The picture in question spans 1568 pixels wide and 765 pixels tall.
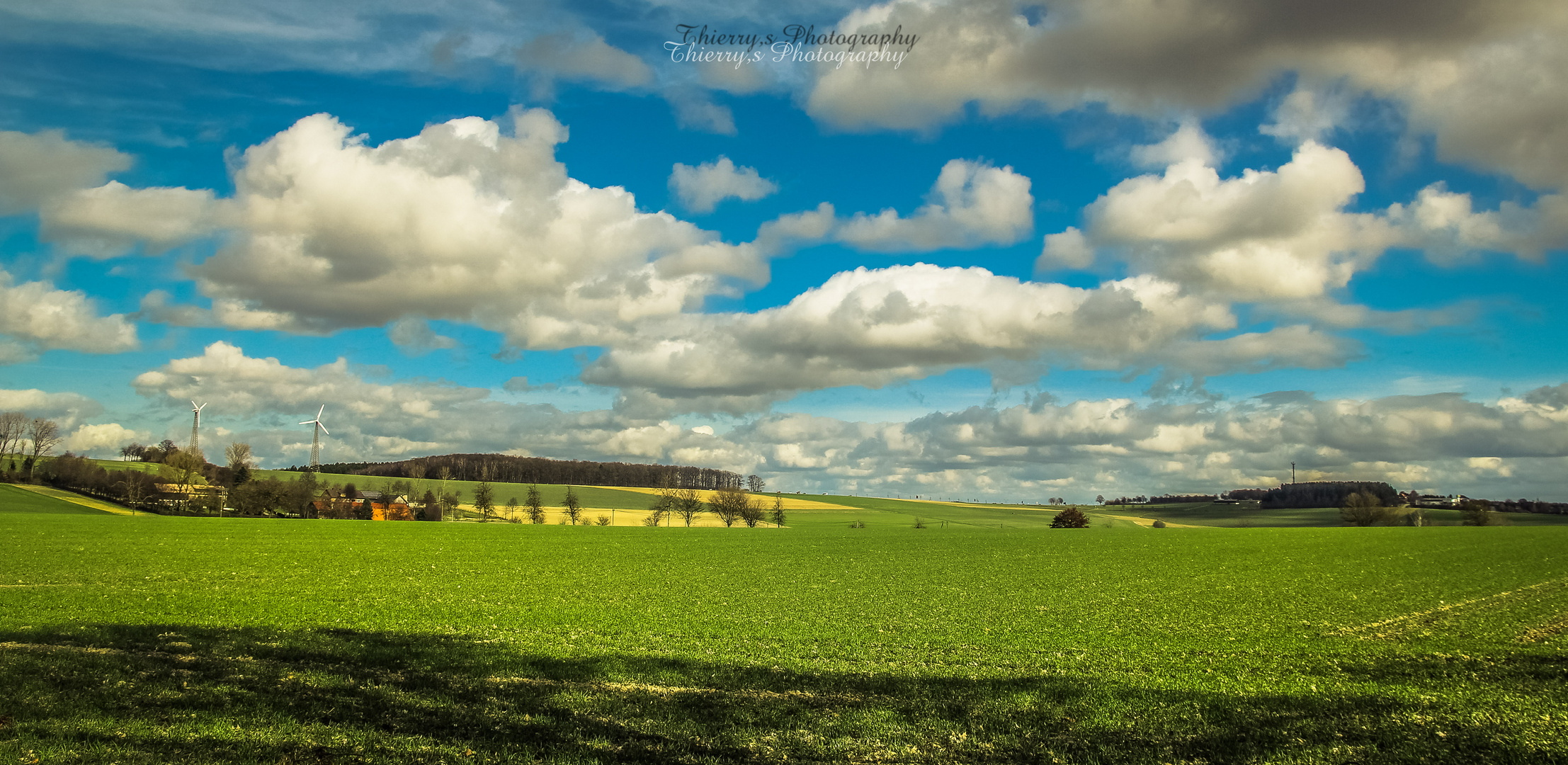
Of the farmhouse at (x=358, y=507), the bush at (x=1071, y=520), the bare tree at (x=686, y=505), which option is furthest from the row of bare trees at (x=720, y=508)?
the bush at (x=1071, y=520)

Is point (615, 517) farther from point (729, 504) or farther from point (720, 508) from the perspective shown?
point (729, 504)

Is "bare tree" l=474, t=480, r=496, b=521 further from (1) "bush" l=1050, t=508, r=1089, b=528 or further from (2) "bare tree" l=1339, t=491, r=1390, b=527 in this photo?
(2) "bare tree" l=1339, t=491, r=1390, b=527

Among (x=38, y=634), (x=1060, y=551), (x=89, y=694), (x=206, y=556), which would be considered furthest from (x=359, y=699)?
(x=1060, y=551)

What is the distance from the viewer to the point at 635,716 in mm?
12531

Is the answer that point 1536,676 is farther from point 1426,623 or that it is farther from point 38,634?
point 38,634

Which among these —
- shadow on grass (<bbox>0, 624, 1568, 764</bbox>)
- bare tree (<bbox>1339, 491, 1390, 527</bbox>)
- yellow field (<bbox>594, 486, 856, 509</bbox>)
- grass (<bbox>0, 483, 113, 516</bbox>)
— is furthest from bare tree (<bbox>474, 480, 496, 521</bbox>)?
bare tree (<bbox>1339, 491, 1390, 527</bbox>)

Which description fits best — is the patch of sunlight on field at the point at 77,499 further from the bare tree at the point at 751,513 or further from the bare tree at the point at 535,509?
the bare tree at the point at 751,513

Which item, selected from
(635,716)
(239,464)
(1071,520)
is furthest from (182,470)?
(635,716)

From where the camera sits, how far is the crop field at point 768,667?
11.2m

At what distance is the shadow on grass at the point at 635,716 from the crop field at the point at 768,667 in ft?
0.21

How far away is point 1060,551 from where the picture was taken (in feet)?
208

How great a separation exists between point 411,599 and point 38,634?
36.6ft

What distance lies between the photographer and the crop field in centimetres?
1120

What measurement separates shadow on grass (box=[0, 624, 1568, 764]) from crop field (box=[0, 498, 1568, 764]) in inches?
2.5
